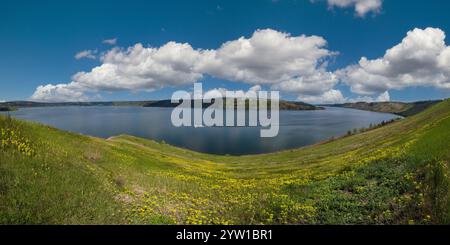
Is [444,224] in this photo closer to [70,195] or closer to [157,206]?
[157,206]

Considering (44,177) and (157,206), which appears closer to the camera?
(44,177)

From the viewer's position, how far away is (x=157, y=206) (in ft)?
47.4

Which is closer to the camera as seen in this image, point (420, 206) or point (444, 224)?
point (444, 224)

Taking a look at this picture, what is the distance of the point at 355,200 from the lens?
53.7 ft
